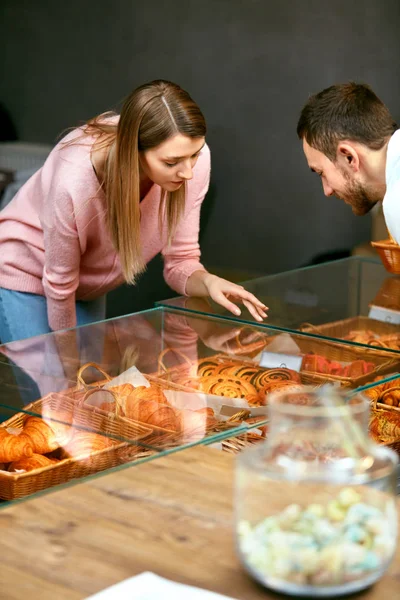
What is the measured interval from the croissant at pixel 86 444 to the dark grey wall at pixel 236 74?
2.90 metres

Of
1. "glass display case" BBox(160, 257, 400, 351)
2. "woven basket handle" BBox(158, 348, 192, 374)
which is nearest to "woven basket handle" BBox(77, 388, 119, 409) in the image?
"woven basket handle" BBox(158, 348, 192, 374)

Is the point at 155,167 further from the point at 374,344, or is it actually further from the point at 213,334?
the point at 374,344

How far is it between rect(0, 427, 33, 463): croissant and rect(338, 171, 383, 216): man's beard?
3.40 ft

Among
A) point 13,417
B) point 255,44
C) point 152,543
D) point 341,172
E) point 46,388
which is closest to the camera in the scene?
point 152,543

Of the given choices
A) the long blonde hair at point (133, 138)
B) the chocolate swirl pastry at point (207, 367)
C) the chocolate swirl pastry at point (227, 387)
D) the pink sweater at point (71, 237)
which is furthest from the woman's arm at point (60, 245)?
the chocolate swirl pastry at point (227, 387)

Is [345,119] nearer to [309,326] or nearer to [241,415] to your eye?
[309,326]

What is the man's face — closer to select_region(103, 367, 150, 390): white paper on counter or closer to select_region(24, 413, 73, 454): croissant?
select_region(103, 367, 150, 390): white paper on counter

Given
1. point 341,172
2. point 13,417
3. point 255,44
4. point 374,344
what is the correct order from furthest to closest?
point 255,44, point 341,172, point 374,344, point 13,417

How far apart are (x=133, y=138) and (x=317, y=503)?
1621 mm

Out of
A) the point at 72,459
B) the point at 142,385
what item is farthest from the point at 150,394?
the point at 72,459

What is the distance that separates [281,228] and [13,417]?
2.83m

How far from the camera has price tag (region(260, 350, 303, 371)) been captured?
1.99m

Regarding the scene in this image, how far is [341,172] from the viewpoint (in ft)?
7.54

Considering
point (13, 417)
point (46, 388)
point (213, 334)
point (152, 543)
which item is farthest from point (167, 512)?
point (213, 334)
